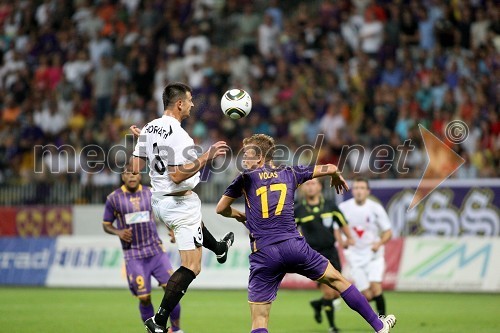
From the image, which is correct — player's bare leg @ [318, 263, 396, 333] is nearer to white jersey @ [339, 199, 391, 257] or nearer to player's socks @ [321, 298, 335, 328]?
player's socks @ [321, 298, 335, 328]

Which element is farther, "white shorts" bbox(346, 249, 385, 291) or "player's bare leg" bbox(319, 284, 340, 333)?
"white shorts" bbox(346, 249, 385, 291)

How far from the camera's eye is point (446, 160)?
19531mm

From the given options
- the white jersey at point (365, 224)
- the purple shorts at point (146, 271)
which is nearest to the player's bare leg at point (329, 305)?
the white jersey at point (365, 224)

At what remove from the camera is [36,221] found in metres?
23.1

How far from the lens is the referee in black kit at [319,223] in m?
13.9

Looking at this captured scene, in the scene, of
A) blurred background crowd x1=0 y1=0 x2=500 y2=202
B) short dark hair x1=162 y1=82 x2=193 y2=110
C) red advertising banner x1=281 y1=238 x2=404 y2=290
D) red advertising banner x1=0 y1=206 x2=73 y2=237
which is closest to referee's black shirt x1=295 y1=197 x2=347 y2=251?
short dark hair x1=162 y1=82 x2=193 y2=110

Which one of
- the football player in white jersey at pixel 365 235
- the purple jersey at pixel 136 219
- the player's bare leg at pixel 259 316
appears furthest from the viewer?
the football player in white jersey at pixel 365 235

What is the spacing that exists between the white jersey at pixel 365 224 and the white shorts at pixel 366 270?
195mm

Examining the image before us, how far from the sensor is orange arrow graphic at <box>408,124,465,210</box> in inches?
767

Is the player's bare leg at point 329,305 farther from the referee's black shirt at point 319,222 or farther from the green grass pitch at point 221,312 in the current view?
the referee's black shirt at point 319,222

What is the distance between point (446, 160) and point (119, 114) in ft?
30.2

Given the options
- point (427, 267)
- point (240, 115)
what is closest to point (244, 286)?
point (427, 267)

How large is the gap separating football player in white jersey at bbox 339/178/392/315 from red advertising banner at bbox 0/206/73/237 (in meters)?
9.37

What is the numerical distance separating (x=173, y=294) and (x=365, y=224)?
5.52m
